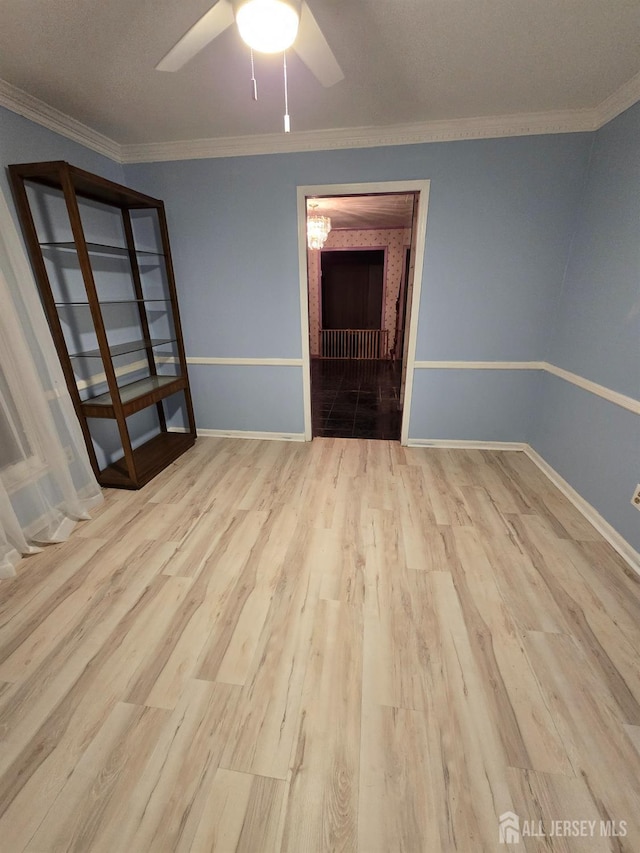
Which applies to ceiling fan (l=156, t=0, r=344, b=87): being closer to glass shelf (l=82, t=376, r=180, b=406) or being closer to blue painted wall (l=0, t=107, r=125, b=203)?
blue painted wall (l=0, t=107, r=125, b=203)

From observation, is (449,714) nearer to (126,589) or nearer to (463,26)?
(126,589)

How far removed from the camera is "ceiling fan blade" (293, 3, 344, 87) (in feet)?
3.54

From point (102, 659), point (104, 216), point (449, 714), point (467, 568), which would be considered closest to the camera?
point (449, 714)

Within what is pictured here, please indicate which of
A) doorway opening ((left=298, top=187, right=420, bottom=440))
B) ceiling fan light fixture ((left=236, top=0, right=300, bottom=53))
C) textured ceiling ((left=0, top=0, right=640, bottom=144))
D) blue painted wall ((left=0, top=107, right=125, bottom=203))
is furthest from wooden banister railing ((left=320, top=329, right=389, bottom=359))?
ceiling fan light fixture ((left=236, top=0, right=300, bottom=53))

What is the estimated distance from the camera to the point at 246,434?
11.0ft

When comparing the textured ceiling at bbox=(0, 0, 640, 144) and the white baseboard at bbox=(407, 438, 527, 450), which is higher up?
the textured ceiling at bbox=(0, 0, 640, 144)

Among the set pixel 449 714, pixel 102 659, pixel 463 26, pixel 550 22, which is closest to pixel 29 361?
pixel 102 659

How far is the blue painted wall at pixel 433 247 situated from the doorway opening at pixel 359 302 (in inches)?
61.5

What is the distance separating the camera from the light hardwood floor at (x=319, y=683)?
36.7 inches

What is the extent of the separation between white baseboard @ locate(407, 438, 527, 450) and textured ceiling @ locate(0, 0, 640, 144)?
229cm

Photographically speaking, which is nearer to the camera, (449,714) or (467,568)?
(449,714)

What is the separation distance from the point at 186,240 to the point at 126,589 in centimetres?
258

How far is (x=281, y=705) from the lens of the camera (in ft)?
3.89

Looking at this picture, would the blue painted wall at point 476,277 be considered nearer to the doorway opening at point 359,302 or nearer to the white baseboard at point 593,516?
the white baseboard at point 593,516
